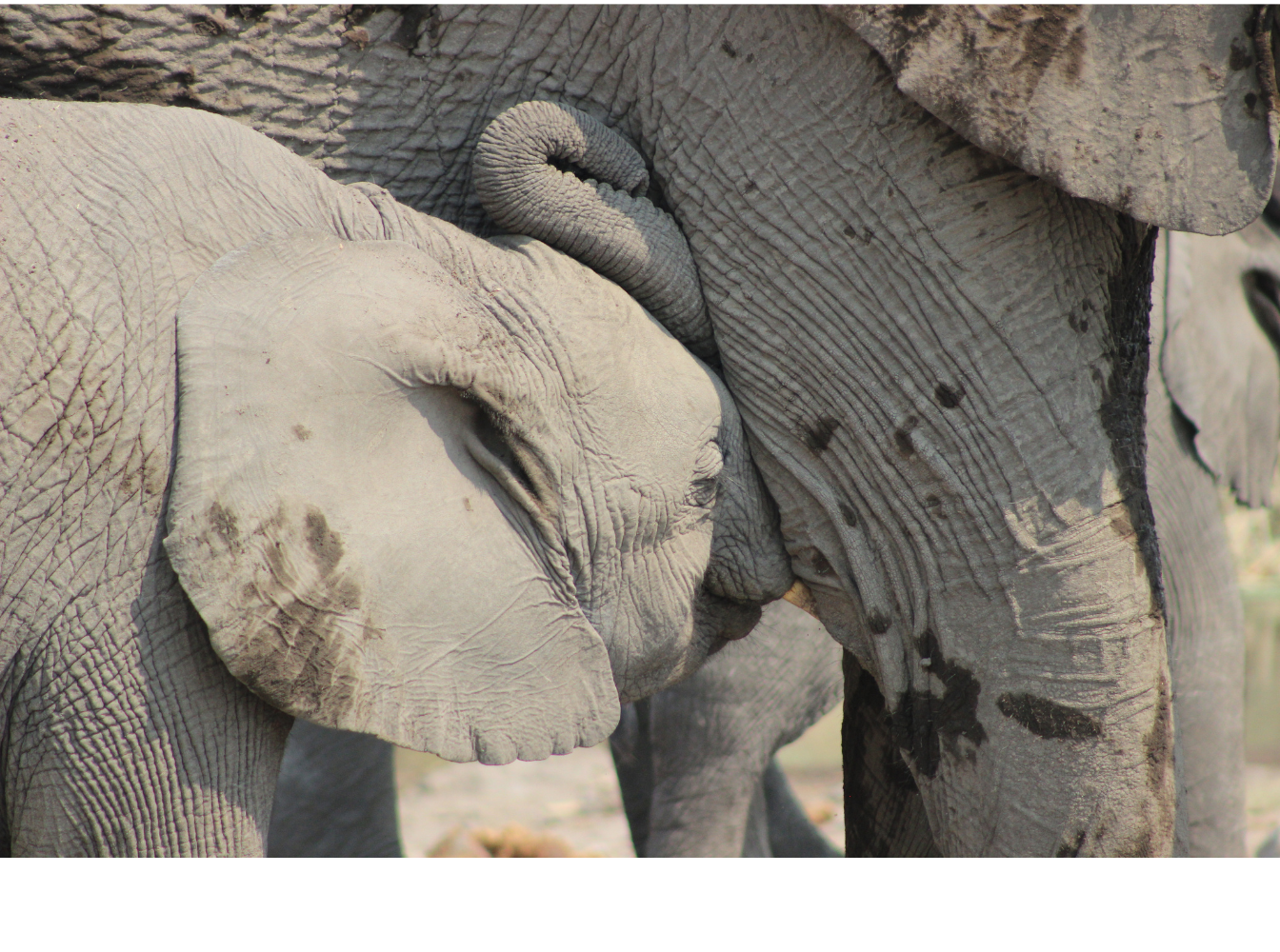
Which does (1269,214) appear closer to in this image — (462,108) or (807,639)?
(807,639)

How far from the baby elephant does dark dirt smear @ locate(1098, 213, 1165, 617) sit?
1.28 ft

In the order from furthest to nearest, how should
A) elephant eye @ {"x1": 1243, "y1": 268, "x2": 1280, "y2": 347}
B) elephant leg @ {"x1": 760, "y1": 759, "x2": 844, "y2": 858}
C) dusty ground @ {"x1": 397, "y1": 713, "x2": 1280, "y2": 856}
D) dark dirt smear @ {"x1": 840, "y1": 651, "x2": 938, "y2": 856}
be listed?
dusty ground @ {"x1": 397, "y1": 713, "x2": 1280, "y2": 856}
elephant leg @ {"x1": 760, "y1": 759, "x2": 844, "y2": 858}
elephant eye @ {"x1": 1243, "y1": 268, "x2": 1280, "y2": 347}
dark dirt smear @ {"x1": 840, "y1": 651, "x2": 938, "y2": 856}

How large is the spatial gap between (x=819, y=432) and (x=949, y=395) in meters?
0.12

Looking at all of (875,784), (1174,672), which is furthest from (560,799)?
(875,784)

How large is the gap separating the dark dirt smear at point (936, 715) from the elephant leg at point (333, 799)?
42.9 inches

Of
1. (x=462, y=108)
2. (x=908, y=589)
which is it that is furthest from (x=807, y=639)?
(x=462, y=108)

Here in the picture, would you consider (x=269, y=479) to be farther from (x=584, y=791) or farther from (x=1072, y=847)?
(x=584, y=791)

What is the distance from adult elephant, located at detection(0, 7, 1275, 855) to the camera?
102 centimetres

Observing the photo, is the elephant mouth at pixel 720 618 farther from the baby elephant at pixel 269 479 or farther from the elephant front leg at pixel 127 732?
the elephant front leg at pixel 127 732

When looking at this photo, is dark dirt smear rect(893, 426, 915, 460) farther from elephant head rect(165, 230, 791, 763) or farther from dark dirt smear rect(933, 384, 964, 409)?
elephant head rect(165, 230, 791, 763)

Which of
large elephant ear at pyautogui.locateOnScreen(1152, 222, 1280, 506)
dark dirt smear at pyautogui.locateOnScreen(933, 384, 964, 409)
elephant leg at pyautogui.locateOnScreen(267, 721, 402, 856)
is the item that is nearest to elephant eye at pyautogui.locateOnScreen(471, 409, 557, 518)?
dark dirt smear at pyautogui.locateOnScreen(933, 384, 964, 409)

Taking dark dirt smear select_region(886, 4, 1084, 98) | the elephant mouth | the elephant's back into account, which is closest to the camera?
the elephant's back

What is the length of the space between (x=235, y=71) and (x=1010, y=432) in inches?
30.0

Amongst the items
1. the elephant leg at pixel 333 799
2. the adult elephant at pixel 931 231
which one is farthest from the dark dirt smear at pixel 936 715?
the elephant leg at pixel 333 799
